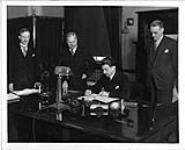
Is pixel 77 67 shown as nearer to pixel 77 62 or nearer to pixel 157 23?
pixel 77 62

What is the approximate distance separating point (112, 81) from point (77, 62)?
0.14 metres

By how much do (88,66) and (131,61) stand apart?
0.15m

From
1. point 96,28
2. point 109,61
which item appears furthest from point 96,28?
point 109,61

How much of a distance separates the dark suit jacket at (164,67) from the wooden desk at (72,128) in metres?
0.12

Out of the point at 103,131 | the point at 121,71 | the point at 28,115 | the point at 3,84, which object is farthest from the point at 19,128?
the point at 121,71

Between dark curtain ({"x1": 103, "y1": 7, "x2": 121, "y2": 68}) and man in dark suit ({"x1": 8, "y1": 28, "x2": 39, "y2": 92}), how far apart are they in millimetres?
280

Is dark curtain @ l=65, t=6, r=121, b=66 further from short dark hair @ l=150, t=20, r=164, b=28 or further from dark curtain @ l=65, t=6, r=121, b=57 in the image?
short dark hair @ l=150, t=20, r=164, b=28

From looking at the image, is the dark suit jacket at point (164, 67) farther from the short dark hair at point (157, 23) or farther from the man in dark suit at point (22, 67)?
the man in dark suit at point (22, 67)

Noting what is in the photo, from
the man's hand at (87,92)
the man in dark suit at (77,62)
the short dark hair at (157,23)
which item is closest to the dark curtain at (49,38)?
the man in dark suit at (77,62)

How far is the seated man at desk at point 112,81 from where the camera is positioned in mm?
1134

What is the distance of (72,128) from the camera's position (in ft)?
3.67

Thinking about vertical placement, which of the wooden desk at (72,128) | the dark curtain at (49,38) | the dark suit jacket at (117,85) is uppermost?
the dark curtain at (49,38)

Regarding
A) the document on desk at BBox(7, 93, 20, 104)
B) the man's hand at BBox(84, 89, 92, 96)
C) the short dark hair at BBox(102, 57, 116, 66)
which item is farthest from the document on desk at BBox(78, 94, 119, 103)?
the document on desk at BBox(7, 93, 20, 104)

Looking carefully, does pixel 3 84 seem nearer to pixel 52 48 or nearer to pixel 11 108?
pixel 11 108
